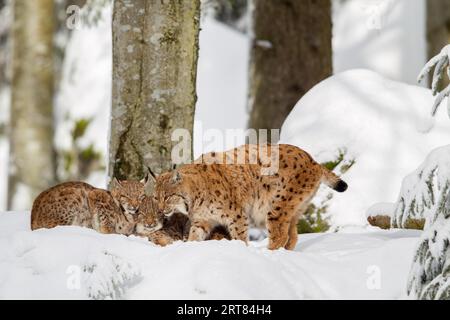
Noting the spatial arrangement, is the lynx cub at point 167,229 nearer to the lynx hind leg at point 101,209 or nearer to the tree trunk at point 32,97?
the lynx hind leg at point 101,209

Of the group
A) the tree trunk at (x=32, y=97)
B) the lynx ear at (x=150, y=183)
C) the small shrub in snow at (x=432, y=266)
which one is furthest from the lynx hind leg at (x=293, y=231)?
the tree trunk at (x=32, y=97)

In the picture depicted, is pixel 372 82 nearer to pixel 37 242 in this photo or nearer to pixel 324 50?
pixel 324 50

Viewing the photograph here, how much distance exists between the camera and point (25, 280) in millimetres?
4848

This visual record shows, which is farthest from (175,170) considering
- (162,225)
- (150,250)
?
(150,250)

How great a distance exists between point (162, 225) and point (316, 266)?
5.41 ft

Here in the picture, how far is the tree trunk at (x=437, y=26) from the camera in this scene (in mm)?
11484

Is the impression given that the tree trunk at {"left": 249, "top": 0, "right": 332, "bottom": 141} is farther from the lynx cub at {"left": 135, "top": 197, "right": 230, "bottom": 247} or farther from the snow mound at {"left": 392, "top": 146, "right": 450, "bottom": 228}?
the snow mound at {"left": 392, "top": 146, "right": 450, "bottom": 228}

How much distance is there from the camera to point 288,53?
1050cm

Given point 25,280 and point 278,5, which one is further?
point 278,5

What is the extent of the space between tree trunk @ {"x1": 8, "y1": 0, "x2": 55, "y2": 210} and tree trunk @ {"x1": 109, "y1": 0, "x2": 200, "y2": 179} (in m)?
5.25

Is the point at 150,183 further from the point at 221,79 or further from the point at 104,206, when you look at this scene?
the point at 221,79

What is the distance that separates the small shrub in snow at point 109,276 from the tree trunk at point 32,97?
705cm
